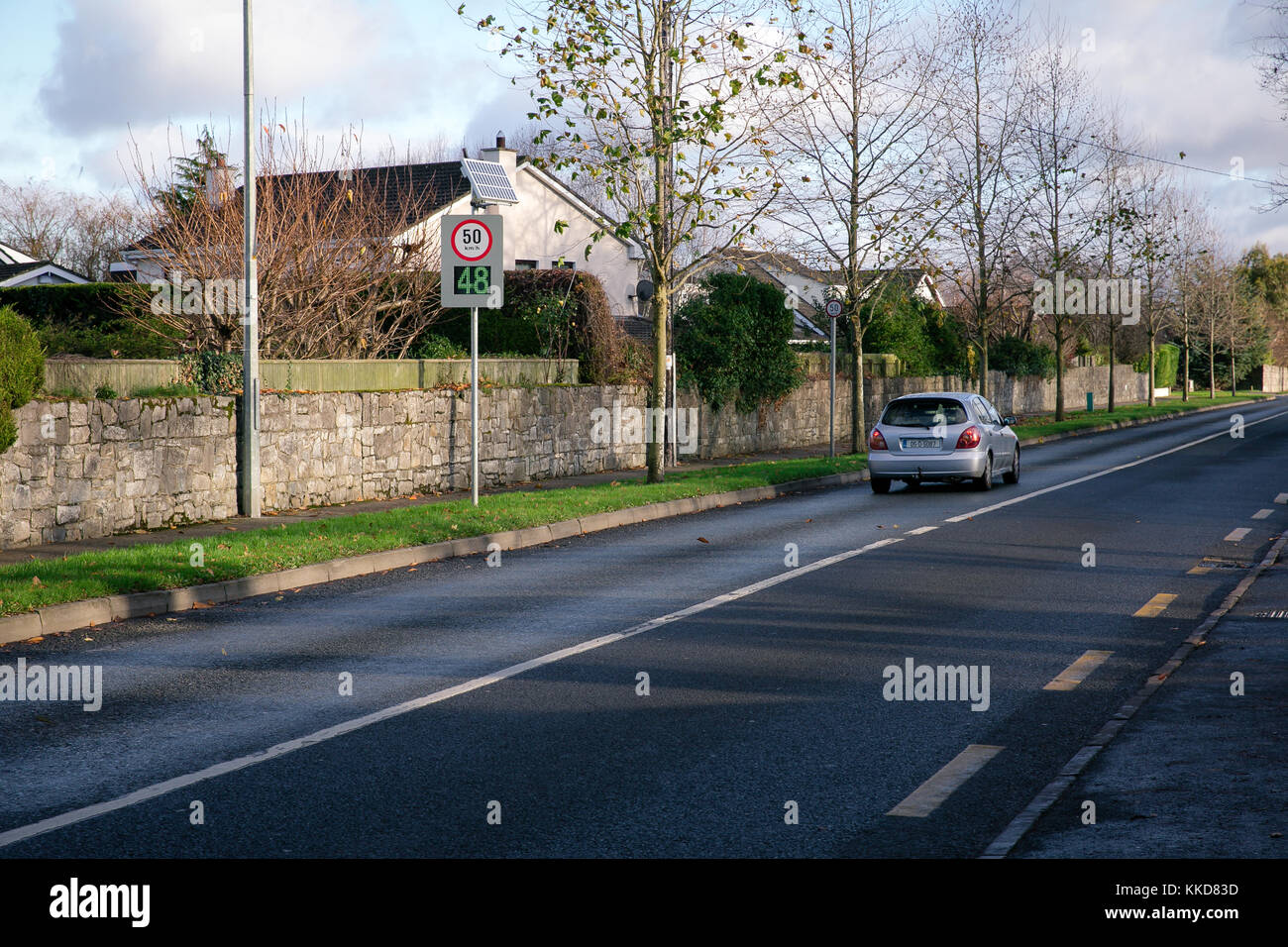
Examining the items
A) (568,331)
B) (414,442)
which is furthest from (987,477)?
(568,331)

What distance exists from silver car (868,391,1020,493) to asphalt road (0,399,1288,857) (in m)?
6.34

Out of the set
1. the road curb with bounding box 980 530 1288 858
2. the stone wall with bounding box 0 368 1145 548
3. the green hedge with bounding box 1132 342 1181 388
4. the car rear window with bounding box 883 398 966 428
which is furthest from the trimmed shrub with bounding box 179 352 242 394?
the green hedge with bounding box 1132 342 1181 388

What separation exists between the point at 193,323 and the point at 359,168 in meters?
4.14

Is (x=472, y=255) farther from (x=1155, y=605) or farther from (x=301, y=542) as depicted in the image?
(x=1155, y=605)

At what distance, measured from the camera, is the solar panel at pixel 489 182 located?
40.3 meters

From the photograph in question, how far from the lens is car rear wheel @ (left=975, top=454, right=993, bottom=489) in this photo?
20.0 meters

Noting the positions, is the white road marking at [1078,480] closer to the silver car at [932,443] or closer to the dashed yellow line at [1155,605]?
the silver car at [932,443]

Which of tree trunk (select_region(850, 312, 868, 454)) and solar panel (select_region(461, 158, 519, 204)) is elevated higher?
solar panel (select_region(461, 158, 519, 204))

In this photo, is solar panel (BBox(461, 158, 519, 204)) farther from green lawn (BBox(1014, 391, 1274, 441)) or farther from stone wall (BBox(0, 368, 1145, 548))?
green lawn (BBox(1014, 391, 1274, 441))

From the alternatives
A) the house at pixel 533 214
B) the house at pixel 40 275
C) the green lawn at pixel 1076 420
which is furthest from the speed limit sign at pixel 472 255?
the house at pixel 40 275

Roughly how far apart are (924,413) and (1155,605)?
33.9 feet

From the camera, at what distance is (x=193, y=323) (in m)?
18.8
